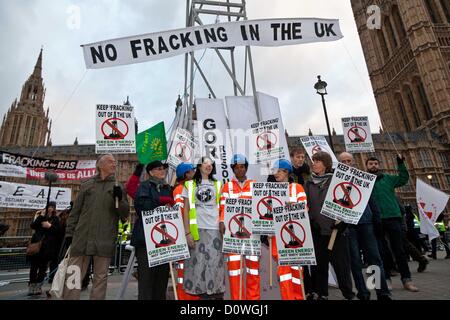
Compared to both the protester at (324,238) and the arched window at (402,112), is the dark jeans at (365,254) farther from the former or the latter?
the arched window at (402,112)

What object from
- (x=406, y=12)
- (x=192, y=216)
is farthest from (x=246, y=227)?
(x=406, y=12)

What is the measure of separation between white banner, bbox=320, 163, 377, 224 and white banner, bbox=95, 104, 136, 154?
3355 millimetres

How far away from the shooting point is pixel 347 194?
383 cm

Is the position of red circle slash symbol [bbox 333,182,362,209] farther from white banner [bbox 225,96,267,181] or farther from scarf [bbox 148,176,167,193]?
scarf [bbox 148,176,167,193]

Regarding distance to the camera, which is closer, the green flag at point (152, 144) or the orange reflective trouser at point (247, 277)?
the orange reflective trouser at point (247, 277)

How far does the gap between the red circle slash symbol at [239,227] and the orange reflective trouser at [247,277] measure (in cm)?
27

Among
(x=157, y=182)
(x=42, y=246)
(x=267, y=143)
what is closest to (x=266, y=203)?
(x=157, y=182)

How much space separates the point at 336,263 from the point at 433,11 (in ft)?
219

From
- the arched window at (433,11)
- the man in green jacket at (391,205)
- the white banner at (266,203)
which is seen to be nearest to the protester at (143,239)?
the white banner at (266,203)

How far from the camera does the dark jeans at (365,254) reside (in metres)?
3.88

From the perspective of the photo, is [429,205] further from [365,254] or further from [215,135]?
[215,135]

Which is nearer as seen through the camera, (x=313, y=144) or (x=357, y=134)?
(x=313, y=144)

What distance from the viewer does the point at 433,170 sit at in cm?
4509
